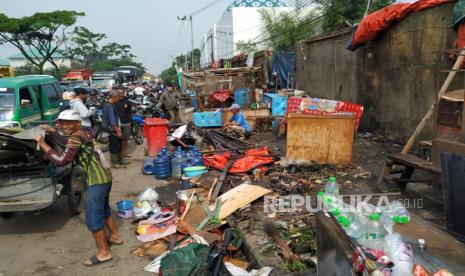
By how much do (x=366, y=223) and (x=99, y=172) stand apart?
10.6ft

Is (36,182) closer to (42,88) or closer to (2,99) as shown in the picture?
(2,99)

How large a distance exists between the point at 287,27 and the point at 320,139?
2650cm

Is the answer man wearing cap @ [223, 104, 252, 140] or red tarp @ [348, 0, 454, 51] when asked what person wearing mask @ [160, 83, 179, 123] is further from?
red tarp @ [348, 0, 454, 51]

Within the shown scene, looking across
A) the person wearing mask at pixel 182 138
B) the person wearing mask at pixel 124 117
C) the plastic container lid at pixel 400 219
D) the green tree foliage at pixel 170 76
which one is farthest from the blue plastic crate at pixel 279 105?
the plastic container lid at pixel 400 219

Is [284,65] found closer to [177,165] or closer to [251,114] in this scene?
[251,114]

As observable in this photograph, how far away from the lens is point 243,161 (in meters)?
8.13

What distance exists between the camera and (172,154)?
9.05m

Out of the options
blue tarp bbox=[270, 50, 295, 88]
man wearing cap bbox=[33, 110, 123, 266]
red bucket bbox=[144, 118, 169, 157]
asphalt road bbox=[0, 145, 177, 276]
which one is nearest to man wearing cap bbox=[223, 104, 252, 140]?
red bucket bbox=[144, 118, 169, 157]

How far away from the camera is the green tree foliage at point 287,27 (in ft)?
99.5

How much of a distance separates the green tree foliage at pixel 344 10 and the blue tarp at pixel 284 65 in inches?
199

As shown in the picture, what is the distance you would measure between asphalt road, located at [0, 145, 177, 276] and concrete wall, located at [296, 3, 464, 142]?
6.13 meters

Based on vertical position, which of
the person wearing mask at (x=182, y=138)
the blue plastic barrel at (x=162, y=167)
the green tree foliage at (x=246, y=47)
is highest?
the green tree foliage at (x=246, y=47)

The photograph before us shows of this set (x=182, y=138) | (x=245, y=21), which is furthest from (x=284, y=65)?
(x=245, y=21)

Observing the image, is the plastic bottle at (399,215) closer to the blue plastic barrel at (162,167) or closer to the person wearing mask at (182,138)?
the blue plastic barrel at (162,167)
